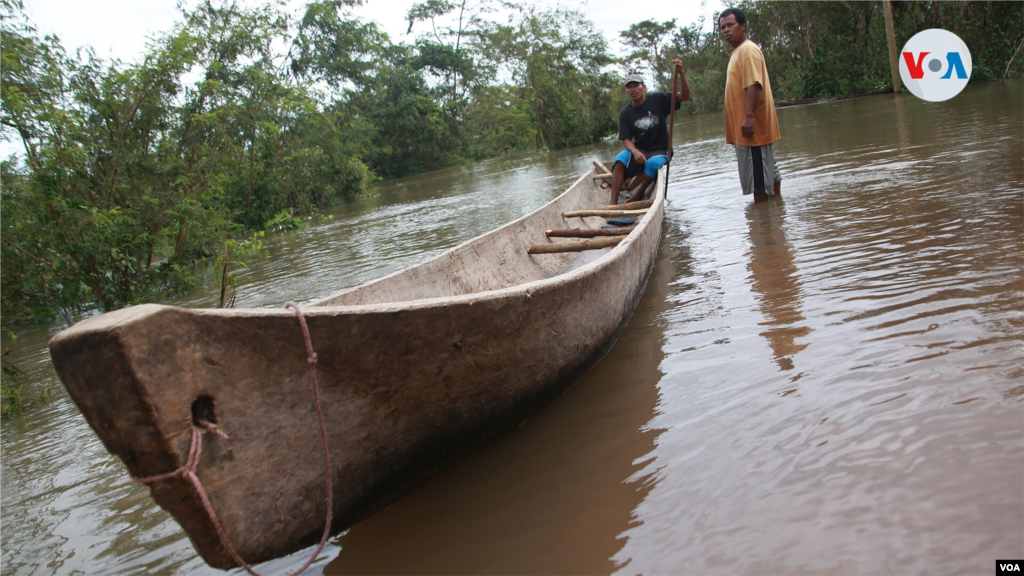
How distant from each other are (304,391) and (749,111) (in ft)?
14.7

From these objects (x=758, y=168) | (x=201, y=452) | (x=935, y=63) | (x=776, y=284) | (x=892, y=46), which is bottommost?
(x=776, y=284)

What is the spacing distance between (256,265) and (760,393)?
24.7 ft

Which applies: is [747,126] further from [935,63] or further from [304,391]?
[935,63]

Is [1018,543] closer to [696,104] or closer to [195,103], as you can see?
[195,103]

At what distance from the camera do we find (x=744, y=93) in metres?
5.27

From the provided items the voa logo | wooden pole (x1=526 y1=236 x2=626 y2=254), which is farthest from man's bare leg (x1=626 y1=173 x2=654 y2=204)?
the voa logo

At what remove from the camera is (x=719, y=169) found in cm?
832

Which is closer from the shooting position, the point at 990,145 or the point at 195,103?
the point at 990,145

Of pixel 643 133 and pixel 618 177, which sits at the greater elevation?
pixel 643 133

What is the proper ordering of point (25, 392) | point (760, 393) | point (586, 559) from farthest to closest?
point (25, 392)
point (760, 393)
point (586, 559)

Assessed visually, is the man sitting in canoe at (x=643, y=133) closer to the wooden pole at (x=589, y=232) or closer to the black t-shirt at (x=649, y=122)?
the black t-shirt at (x=649, y=122)

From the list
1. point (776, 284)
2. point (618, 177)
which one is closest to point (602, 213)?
point (618, 177)

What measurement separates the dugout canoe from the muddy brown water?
0.59ft

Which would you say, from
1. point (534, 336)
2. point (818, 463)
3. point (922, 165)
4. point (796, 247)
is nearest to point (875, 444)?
point (818, 463)
